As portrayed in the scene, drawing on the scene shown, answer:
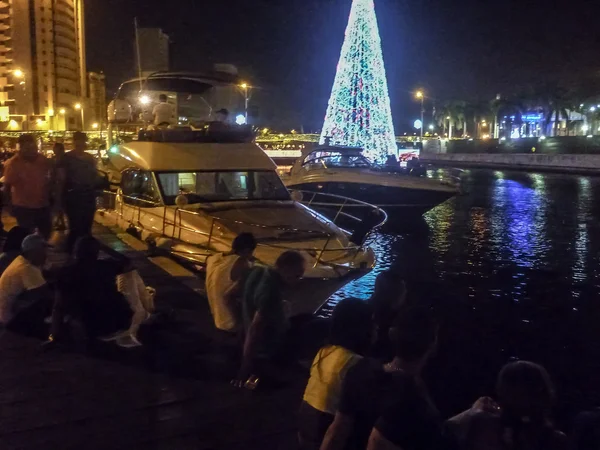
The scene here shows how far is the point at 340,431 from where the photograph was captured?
3.43 metres

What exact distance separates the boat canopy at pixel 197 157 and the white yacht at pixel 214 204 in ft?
0.05

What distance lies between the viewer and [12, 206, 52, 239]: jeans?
30.3 ft

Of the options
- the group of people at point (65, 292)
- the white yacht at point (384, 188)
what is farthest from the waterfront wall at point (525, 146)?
the group of people at point (65, 292)

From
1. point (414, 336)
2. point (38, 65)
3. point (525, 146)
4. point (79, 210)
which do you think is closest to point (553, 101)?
point (525, 146)

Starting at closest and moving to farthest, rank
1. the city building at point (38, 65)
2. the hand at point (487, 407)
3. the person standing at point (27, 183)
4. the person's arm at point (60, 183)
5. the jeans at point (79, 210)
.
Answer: the hand at point (487, 407) < the person standing at point (27, 183) < the person's arm at point (60, 183) < the jeans at point (79, 210) < the city building at point (38, 65)

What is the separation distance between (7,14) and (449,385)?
124 m

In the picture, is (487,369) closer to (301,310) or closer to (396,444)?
(301,310)

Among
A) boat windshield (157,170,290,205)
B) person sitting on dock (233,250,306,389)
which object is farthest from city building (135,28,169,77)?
person sitting on dock (233,250,306,389)

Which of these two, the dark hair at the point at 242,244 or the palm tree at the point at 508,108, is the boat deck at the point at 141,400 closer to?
the dark hair at the point at 242,244

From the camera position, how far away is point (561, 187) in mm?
34781

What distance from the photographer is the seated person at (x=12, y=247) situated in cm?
761

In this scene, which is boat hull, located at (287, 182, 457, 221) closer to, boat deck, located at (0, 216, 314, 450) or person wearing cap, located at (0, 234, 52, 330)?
boat deck, located at (0, 216, 314, 450)

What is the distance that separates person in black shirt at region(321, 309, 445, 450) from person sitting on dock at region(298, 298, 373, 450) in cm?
39

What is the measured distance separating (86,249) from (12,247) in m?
2.21
